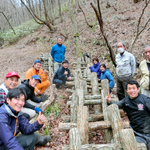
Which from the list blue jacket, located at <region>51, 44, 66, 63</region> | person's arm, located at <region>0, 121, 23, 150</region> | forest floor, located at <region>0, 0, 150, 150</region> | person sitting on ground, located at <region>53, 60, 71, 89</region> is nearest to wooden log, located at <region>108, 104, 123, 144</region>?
forest floor, located at <region>0, 0, 150, 150</region>

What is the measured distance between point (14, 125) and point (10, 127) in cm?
9

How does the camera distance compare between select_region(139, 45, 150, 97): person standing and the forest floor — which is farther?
the forest floor

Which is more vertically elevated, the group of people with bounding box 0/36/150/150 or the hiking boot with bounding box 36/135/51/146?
the group of people with bounding box 0/36/150/150

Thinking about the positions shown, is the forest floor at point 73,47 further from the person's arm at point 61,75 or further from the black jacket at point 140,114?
the black jacket at point 140,114

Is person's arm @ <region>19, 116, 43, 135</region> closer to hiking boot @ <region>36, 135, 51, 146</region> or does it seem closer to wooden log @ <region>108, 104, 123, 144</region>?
hiking boot @ <region>36, 135, 51, 146</region>

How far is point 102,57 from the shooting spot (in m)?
8.04

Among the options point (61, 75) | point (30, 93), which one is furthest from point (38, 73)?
point (30, 93)

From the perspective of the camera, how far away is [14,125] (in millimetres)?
2273

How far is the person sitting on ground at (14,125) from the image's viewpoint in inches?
78.4

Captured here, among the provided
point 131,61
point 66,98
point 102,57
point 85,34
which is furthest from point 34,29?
point 131,61

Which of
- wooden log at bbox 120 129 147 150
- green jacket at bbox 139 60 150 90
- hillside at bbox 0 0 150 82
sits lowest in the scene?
wooden log at bbox 120 129 147 150

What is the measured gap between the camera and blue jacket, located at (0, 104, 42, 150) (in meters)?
1.98

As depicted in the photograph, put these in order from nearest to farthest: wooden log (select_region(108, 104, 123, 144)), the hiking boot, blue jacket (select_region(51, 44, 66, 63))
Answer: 1. wooden log (select_region(108, 104, 123, 144))
2. the hiking boot
3. blue jacket (select_region(51, 44, 66, 63))

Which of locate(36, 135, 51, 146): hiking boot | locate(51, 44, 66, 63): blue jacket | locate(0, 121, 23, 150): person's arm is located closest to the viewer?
locate(0, 121, 23, 150): person's arm
